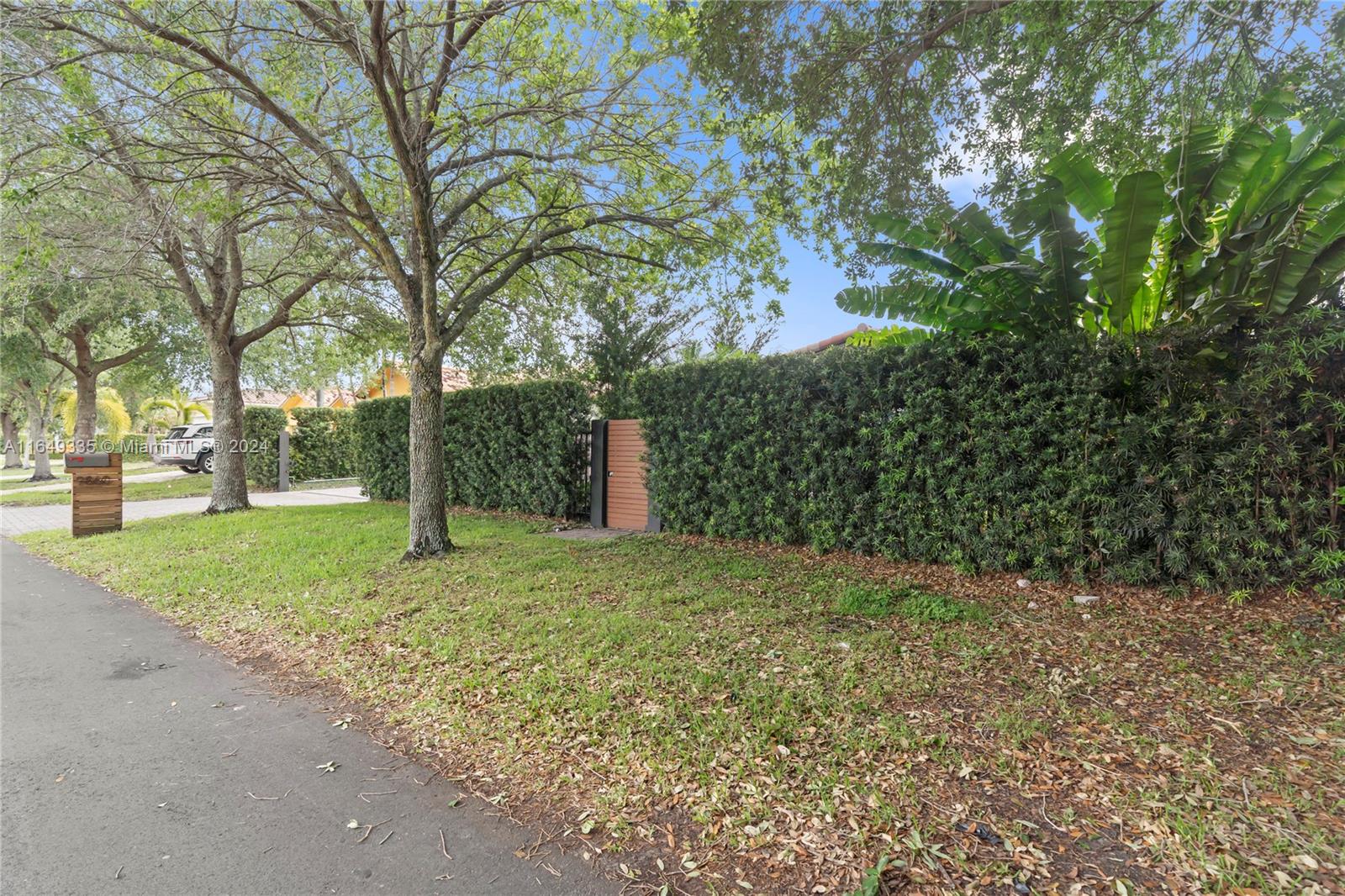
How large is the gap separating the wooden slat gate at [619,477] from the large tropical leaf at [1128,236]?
21.2 ft

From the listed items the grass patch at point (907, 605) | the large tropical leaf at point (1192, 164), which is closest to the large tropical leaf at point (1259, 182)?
the large tropical leaf at point (1192, 164)

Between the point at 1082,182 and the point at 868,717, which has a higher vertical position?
the point at 1082,182

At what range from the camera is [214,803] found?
2918 mm

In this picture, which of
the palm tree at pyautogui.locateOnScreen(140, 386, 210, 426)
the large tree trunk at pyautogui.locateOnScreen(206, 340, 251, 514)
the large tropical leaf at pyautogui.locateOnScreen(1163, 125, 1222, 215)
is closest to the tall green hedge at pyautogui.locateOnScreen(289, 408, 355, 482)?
the large tree trunk at pyautogui.locateOnScreen(206, 340, 251, 514)

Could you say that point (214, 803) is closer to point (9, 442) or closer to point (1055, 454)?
point (1055, 454)

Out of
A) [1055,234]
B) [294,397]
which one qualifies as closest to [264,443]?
[294,397]

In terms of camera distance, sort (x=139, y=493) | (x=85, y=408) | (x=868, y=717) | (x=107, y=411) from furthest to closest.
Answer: (x=107, y=411)
(x=85, y=408)
(x=139, y=493)
(x=868, y=717)

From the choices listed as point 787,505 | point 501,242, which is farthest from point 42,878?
point 501,242

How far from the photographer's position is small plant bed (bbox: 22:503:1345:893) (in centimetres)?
239

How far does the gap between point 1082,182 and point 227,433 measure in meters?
14.5

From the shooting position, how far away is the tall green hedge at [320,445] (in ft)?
65.8

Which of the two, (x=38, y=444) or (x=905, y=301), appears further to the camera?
(x=38, y=444)

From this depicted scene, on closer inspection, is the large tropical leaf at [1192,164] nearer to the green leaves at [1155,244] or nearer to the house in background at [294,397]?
the green leaves at [1155,244]

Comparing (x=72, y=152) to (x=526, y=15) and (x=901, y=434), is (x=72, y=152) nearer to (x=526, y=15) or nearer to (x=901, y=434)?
(x=526, y=15)
